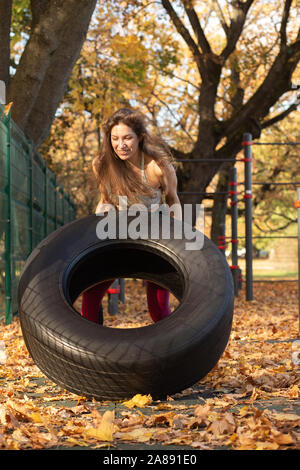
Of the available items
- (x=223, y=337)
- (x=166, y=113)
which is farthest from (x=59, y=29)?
(x=166, y=113)

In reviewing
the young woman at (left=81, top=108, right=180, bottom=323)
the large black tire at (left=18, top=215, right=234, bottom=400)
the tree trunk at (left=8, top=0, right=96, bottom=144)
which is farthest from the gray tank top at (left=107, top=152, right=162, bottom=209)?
the tree trunk at (left=8, top=0, right=96, bottom=144)

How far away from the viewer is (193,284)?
3455 millimetres

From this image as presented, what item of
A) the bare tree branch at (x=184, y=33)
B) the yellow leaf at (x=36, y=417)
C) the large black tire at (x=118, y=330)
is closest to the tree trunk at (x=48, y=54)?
the large black tire at (x=118, y=330)

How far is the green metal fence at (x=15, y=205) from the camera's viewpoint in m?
6.50

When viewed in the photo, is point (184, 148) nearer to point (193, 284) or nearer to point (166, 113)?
point (166, 113)

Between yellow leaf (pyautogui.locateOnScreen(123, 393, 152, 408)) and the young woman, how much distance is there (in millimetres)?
1325

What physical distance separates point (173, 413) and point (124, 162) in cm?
197

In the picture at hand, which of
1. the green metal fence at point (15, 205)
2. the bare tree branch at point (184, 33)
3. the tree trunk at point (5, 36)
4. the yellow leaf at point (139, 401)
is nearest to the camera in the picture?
the yellow leaf at point (139, 401)

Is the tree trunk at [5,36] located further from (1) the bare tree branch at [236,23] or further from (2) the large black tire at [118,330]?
(1) the bare tree branch at [236,23]

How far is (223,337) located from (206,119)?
10.7 meters

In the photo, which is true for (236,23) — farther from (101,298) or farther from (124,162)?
(101,298)

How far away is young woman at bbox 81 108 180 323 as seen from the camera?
4.09 m

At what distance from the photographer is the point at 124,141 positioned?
406cm

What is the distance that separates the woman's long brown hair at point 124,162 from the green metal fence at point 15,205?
95.9 inches
